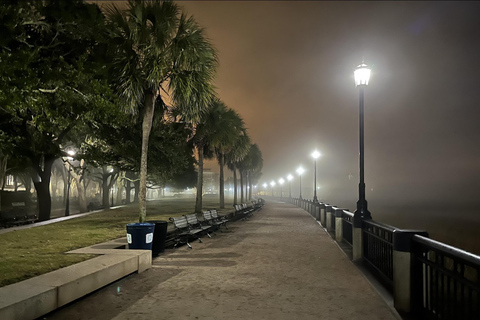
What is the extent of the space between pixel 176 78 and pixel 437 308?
33.9ft

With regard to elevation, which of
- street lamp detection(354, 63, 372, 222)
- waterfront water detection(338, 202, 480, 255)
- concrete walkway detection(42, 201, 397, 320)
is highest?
street lamp detection(354, 63, 372, 222)

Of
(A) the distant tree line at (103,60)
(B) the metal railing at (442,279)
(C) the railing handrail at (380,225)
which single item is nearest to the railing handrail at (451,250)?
(B) the metal railing at (442,279)

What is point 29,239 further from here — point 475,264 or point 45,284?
point 475,264

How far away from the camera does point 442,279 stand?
4797mm

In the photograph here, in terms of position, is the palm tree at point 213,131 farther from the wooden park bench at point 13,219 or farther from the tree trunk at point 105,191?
the tree trunk at point 105,191

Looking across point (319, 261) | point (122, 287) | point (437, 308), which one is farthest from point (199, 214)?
point (437, 308)

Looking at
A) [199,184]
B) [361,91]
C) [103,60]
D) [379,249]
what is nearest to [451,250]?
[379,249]

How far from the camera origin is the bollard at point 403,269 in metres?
5.75

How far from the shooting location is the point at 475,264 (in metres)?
3.88

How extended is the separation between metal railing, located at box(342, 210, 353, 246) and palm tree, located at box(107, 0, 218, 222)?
21.7 feet

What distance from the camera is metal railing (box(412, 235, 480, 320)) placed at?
4.12 metres

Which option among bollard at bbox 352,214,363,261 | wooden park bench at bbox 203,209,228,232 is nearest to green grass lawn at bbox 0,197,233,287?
wooden park bench at bbox 203,209,228,232

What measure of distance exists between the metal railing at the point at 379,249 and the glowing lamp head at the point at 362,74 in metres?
4.37

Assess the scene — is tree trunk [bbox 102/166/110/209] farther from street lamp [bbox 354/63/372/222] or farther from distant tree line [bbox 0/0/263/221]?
street lamp [bbox 354/63/372/222]
